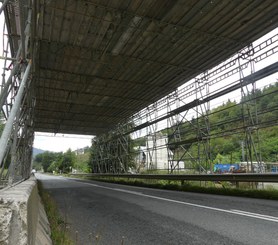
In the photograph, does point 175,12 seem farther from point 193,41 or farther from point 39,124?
point 39,124

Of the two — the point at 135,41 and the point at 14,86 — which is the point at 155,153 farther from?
the point at 14,86

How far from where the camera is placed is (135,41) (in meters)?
14.8

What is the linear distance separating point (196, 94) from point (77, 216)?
15183 millimetres

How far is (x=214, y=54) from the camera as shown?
16281mm

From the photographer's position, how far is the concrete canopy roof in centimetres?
1209

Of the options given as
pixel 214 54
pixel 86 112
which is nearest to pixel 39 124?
pixel 86 112

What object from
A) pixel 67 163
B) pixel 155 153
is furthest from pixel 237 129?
pixel 67 163

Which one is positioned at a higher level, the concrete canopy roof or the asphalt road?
the concrete canopy roof

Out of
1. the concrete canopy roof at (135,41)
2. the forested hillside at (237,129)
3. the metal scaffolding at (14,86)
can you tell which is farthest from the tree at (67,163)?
the metal scaffolding at (14,86)

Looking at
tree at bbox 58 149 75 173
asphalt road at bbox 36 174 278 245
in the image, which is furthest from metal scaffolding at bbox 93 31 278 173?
tree at bbox 58 149 75 173

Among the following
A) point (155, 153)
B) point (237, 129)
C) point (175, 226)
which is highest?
point (237, 129)

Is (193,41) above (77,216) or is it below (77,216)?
above

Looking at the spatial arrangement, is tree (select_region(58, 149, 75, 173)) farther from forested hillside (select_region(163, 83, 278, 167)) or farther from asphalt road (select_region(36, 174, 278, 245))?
asphalt road (select_region(36, 174, 278, 245))

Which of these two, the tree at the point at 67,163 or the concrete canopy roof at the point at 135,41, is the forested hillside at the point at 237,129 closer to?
the concrete canopy roof at the point at 135,41
